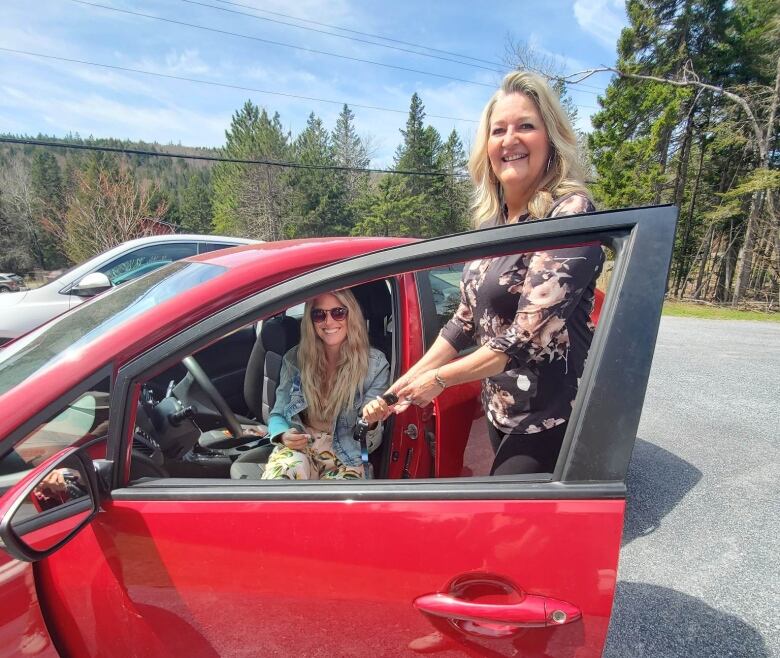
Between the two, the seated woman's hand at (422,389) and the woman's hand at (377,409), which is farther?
the woman's hand at (377,409)

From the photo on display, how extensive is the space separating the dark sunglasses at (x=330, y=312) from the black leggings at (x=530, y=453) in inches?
30.0

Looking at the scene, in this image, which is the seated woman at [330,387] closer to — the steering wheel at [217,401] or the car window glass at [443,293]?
the steering wheel at [217,401]

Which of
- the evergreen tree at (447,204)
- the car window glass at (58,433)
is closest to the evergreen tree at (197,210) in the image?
the evergreen tree at (447,204)

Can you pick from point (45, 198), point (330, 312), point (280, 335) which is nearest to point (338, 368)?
point (330, 312)

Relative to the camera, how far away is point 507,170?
141 cm

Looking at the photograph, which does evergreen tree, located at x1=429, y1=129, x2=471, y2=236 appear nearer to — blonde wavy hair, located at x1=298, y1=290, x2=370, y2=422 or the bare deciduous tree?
the bare deciduous tree

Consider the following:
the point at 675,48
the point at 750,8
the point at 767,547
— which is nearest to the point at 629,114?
the point at 675,48

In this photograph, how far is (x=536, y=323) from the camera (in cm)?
114

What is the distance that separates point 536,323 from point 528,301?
6cm

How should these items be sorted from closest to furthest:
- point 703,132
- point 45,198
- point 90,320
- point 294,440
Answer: point 90,320
point 294,440
point 703,132
point 45,198

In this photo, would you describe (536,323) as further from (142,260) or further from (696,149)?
(696,149)

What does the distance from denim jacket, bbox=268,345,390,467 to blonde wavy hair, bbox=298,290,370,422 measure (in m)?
0.03

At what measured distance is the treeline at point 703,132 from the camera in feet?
55.2

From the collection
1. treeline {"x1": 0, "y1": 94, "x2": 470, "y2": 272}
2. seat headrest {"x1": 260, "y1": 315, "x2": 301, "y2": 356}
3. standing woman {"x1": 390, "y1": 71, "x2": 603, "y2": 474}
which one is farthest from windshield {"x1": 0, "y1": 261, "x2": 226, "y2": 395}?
treeline {"x1": 0, "y1": 94, "x2": 470, "y2": 272}
